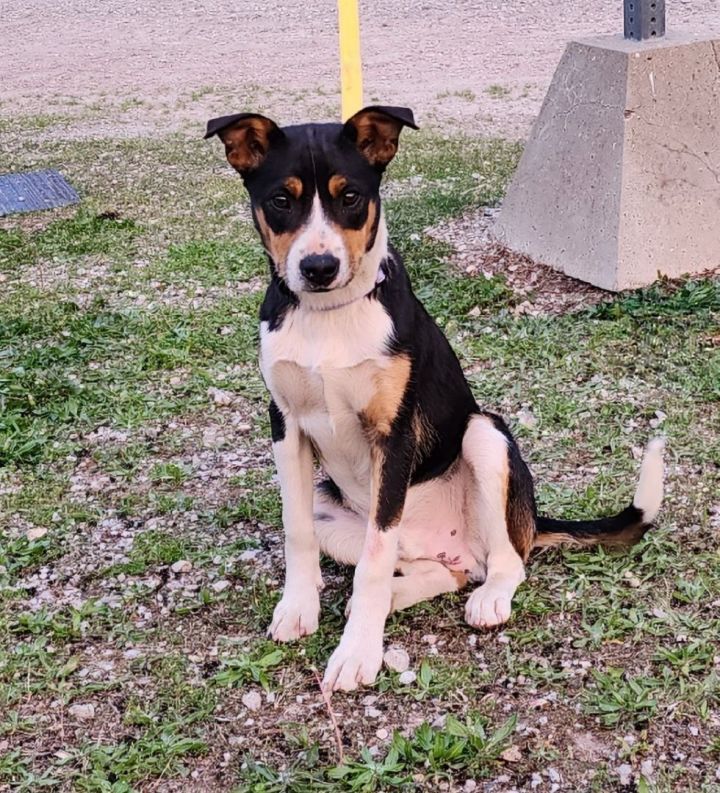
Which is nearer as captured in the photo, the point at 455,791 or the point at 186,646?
the point at 455,791

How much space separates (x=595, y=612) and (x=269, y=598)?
1171 millimetres

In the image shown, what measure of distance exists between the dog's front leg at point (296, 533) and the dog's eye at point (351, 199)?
2.50 ft

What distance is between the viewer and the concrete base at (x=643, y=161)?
630 centimetres

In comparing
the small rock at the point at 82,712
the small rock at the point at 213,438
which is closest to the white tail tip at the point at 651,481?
the small rock at the point at 82,712

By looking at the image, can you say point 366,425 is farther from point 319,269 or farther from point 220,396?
point 220,396

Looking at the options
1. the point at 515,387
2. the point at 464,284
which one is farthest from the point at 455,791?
the point at 464,284

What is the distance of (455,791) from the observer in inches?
119

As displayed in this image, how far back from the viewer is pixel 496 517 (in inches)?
148

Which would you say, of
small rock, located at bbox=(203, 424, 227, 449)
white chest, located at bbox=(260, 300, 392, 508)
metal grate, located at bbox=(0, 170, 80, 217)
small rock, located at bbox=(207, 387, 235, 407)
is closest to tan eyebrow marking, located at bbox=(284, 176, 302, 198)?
white chest, located at bbox=(260, 300, 392, 508)

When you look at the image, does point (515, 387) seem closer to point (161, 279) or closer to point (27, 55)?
point (161, 279)

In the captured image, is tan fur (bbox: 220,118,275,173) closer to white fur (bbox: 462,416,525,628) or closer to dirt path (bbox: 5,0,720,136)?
white fur (bbox: 462,416,525,628)

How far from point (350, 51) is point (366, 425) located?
5.12 meters

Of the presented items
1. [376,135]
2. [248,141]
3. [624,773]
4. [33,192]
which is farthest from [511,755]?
[33,192]

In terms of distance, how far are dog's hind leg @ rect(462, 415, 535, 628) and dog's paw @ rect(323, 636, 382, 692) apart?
406 millimetres
